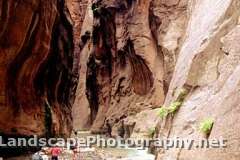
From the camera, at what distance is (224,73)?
808cm

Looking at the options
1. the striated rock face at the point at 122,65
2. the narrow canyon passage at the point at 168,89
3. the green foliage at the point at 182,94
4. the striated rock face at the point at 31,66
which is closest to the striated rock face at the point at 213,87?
the narrow canyon passage at the point at 168,89

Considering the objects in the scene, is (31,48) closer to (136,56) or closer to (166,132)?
(166,132)

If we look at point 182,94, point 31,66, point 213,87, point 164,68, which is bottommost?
point 164,68

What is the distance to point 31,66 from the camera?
458 inches

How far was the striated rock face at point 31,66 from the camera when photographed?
998 cm

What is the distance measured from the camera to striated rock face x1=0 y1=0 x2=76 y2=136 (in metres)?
9.98

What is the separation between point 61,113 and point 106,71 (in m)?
21.5

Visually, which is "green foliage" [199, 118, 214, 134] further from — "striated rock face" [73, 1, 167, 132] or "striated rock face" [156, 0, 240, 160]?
"striated rock face" [73, 1, 167, 132]

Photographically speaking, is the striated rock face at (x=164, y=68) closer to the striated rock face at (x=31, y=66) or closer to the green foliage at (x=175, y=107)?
the green foliage at (x=175, y=107)

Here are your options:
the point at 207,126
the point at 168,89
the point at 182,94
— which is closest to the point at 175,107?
the point at 182,94

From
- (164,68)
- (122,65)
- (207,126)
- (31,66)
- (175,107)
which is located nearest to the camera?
(207,126)

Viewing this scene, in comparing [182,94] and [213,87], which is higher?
[213,87]

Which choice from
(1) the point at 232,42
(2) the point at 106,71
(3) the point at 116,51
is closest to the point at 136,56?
(3) the point at 116,51

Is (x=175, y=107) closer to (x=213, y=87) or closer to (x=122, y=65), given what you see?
(x=213, y=87)
